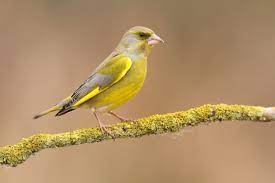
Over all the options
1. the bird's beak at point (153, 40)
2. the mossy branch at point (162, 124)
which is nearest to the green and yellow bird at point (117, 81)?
the bird's beak at point (153, 40)

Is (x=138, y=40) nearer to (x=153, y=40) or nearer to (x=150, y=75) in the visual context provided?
(x=153, y=40)

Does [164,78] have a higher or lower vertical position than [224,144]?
higher

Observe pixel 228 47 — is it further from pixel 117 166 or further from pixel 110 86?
pixel 110 86

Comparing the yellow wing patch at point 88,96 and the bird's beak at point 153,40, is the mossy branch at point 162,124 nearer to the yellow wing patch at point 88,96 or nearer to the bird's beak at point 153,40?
the yellow wing patch at point 88,96

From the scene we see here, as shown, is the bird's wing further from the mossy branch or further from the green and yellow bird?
the mossy branch

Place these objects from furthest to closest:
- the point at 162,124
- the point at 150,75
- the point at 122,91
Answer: the point at 150,75 < the point at 122,91 < the point at 162,124

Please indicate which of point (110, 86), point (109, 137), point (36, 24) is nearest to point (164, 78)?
point (36, 24)

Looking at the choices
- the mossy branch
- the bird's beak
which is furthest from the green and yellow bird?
the mossy branch

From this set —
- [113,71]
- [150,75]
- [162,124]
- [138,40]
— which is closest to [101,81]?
[113,71]
